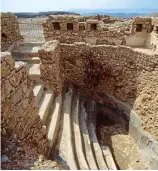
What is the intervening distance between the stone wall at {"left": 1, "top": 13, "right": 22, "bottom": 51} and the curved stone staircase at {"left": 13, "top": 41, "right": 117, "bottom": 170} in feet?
6.41

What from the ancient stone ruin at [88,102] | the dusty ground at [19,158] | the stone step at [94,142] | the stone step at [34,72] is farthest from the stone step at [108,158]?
the stone step at [34,72]

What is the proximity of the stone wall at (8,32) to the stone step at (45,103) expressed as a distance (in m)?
3.47

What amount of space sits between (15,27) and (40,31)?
18.7 feet

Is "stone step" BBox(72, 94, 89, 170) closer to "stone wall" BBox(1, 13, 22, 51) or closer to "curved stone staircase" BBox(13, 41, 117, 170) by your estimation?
"curved stone staircase" BBox(13, 41, 117, 170)

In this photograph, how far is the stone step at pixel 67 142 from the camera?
5.74 m

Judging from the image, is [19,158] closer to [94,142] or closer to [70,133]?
[70,133]

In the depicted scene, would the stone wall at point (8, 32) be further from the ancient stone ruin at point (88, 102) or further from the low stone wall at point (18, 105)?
the low stone wall at point (18, 105)

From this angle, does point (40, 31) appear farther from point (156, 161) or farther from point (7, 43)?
point (156, 161)

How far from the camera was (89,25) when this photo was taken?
42.2ft

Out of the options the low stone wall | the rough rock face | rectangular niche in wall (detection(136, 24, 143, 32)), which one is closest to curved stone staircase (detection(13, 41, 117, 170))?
the rough rock face

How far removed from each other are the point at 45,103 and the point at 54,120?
719 mm

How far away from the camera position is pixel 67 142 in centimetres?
641

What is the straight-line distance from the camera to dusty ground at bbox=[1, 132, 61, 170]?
3.45 m

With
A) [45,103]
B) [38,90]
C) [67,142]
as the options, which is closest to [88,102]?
[38,90]
